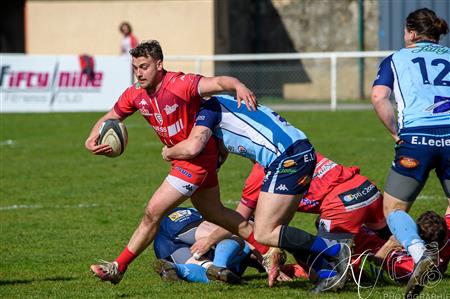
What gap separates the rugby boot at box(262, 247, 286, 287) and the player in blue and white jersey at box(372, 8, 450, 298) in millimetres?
1012

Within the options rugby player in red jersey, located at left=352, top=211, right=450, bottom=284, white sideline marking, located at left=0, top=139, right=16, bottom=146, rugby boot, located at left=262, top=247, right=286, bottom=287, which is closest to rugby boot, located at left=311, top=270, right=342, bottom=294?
rugby player in red jersey, located at left=352, top=211, right=450, bottom=284

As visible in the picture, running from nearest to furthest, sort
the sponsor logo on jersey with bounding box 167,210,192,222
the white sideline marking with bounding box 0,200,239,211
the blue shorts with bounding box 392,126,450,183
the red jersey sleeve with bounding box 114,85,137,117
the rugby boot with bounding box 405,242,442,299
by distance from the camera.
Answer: the rugby boot with bounding box 405,242,442,299
the blue shorts with bounding box 392,126,450,183
the red jersey sleeve with bounding box 114,85,137,117
the sponsor logo on jersey with bounding box 167,210,192,222
the white sideline marking with bounding box 0,200,239,211

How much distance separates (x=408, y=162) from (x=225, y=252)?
1.62m

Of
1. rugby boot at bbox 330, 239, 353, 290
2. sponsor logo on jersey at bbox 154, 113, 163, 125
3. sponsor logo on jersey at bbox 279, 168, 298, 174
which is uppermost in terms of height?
sponsor logo on jersey at bbox 154, 113, 163, 125

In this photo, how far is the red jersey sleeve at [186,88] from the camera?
676 centimetres

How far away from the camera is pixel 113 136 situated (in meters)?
7.05

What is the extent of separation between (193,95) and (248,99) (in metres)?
0.54

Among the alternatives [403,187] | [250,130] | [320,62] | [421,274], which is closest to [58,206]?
[250,130]

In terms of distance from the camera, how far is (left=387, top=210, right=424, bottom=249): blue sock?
6031mm

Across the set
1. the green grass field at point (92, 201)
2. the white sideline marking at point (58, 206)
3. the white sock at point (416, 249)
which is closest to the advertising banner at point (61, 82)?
the green grass field at point (92, 201)

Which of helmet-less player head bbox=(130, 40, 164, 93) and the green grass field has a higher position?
helmet-less player head bbox=(130, 40, 164, 93)

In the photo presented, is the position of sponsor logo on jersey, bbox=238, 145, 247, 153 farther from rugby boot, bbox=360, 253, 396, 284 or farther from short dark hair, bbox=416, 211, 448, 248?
short dark hair, bbox=416, 211, 448, 248

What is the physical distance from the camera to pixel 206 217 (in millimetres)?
7090

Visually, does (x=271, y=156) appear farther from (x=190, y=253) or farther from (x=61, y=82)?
(x=61, y=82)
